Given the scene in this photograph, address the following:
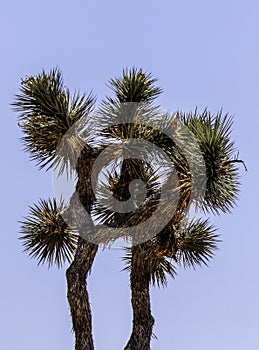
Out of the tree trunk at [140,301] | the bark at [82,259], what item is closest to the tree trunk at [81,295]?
the bark at [82,259]

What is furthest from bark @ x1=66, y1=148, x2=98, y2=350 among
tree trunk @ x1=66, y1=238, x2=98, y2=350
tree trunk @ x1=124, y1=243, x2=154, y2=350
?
tree trunk @ x1=124, y1=243, x2=154, y2=350

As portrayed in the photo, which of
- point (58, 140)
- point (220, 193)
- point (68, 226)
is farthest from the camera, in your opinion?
point (68, 226)

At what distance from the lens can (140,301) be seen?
34.8 ft

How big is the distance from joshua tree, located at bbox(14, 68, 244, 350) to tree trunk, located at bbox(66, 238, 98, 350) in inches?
0.5

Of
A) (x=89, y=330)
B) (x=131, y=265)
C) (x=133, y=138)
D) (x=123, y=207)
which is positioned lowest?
(x=89, y=330)

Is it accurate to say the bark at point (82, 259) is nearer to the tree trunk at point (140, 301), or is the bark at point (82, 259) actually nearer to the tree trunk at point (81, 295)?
the tree trunk at point (81, 295)

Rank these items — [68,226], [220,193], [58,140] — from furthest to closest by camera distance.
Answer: [68,226] < [58,140] < [220,193]

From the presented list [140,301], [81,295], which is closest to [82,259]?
[81,295]

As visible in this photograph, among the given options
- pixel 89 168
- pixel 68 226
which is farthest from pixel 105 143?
pixel 68 226

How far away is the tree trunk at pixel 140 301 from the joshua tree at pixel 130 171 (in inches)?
0.5

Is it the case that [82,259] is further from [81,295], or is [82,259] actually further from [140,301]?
[140,301]

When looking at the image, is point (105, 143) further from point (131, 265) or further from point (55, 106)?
point (131, 265)

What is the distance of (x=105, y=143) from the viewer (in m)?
10.5

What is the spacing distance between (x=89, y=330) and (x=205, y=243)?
7.13 ft
